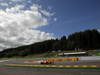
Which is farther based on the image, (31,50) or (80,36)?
(31,50)

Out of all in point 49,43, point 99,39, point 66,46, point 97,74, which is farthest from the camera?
point 49,43

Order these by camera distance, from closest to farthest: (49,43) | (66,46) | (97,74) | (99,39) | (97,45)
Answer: (97,74)
(97,45)
(99,39)
(66,46)
(49,43)

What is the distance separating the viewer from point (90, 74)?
48.3 ft

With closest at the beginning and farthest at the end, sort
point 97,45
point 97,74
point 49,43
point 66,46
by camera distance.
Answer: point 97,74
point 97,45
point 66,46
point 49,43

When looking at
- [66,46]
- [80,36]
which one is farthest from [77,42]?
[66,46]

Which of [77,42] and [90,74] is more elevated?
[77,42]

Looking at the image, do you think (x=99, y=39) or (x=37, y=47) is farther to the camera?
(x=37, y=47)

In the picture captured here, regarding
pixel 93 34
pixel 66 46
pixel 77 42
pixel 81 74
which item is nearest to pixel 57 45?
pixel 66 46

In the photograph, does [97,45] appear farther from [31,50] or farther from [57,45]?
[31,50]

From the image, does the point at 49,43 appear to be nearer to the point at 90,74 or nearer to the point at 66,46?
the point at 66,46

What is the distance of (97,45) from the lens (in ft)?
356

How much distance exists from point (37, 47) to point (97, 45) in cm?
6236

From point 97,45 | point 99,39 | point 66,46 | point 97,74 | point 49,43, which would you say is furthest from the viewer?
point 49,43

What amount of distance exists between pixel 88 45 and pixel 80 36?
12669mm
